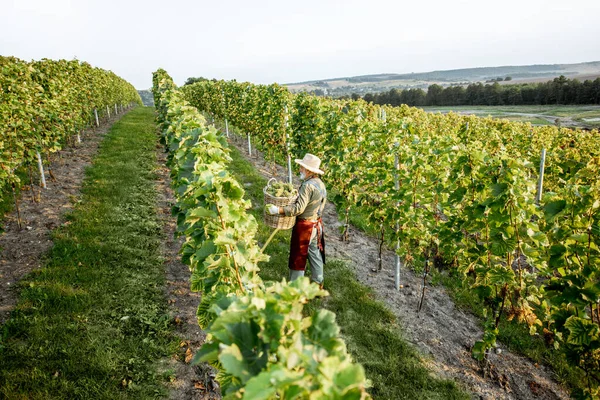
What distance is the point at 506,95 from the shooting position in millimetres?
54312

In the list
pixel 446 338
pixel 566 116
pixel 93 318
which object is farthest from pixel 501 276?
pixel 566 116

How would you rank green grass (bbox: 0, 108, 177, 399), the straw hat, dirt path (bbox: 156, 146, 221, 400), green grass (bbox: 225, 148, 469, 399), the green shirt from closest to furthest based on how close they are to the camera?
green grass (bbox: 0, 108, 177, 399) → dirt path (bbox: 156, 146, 221, 400) → green grass (bbox: 225, 148, 469, 399) → the green shirt → the straw hat

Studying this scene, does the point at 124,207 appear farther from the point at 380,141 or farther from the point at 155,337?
the point at 380,141

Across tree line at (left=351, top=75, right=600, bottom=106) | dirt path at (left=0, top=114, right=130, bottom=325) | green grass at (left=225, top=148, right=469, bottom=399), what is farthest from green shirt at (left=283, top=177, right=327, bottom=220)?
tree line at (left=351, top=75, right=600, bottom=106)

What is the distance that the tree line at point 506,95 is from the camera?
44.9m

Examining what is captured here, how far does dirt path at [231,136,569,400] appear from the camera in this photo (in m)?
4.21

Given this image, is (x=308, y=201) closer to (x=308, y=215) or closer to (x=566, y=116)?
(x=308, y=215)

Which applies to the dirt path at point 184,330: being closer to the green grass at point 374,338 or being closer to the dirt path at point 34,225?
the green grass at point 374,338

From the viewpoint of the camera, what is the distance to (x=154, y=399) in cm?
355

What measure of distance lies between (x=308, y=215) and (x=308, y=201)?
9.2 inches

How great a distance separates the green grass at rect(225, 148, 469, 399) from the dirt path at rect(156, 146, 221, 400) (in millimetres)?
1280

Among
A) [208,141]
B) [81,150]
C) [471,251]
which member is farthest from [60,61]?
[471,251]

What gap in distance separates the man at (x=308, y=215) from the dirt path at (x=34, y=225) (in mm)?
3656

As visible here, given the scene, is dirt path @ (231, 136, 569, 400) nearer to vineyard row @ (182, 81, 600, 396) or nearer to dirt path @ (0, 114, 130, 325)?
vineyard row @ (182, 81, 600, 396)
